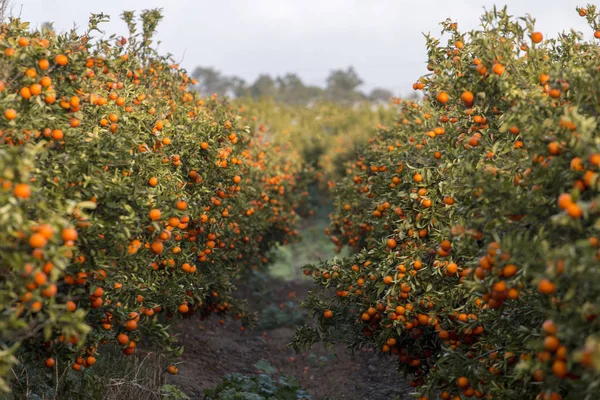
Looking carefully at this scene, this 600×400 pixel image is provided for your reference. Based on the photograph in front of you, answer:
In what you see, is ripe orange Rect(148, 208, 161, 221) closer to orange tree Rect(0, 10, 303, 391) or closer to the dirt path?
orange tree Rect(0, 10, 303, 391)

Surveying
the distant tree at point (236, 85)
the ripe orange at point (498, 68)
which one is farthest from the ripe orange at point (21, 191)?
the distant tree at point (236, 85)

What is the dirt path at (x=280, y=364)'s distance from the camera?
759 cm

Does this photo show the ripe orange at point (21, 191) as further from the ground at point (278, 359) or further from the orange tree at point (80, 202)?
the ground at point (278, 359)

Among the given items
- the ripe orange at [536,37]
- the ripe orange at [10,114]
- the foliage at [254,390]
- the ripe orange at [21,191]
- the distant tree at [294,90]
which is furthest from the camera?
the distant tree at [294,90]

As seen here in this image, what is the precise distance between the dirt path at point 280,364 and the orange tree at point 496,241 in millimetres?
1974

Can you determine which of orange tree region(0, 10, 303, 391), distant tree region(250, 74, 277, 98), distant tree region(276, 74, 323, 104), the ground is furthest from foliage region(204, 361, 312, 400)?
distant tree region(250, 74, 277, 98)

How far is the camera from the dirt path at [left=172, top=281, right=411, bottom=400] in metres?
7.59

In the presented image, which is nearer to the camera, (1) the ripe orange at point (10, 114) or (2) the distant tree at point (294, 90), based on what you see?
(1) the ripe orange at point (10, 114)

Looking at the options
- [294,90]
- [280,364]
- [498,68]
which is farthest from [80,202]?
[294,90]

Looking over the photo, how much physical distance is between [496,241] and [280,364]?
6.43 meters

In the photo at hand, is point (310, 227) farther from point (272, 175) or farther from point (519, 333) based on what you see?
point (519, 333)

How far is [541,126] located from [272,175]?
827cm

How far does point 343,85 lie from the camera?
70.2 metres

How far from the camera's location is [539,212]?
3.36 m
